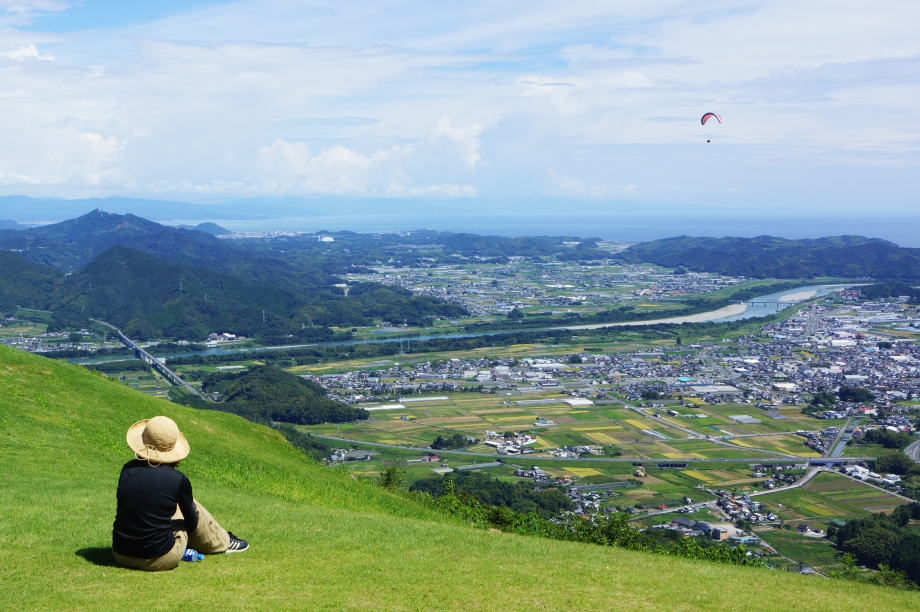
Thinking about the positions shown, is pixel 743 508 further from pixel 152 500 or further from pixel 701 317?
pixel 701 317

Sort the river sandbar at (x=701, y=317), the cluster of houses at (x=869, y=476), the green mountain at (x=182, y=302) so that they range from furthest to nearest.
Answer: the river sandbar at (x=701, y=317) → the green mountain at (x=182, y=302) → the cluster of houses at (x=869, y=476)

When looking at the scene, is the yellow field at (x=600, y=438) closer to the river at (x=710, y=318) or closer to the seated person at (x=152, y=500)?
the seated person at (x=152, y=500)

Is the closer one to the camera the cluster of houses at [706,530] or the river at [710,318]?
the cluster of houses at [706,530]

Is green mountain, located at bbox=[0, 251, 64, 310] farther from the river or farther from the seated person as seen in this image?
the seated person

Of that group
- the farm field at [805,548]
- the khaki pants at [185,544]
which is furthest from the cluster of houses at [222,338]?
the khaki pants at [185,544]

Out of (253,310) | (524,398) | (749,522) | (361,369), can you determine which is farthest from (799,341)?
(253,310)

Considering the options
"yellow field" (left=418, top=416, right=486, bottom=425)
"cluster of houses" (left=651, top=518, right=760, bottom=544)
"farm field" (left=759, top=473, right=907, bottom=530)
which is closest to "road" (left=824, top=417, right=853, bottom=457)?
"farm field" (left=759, top=473, right=907, bottom=530)
